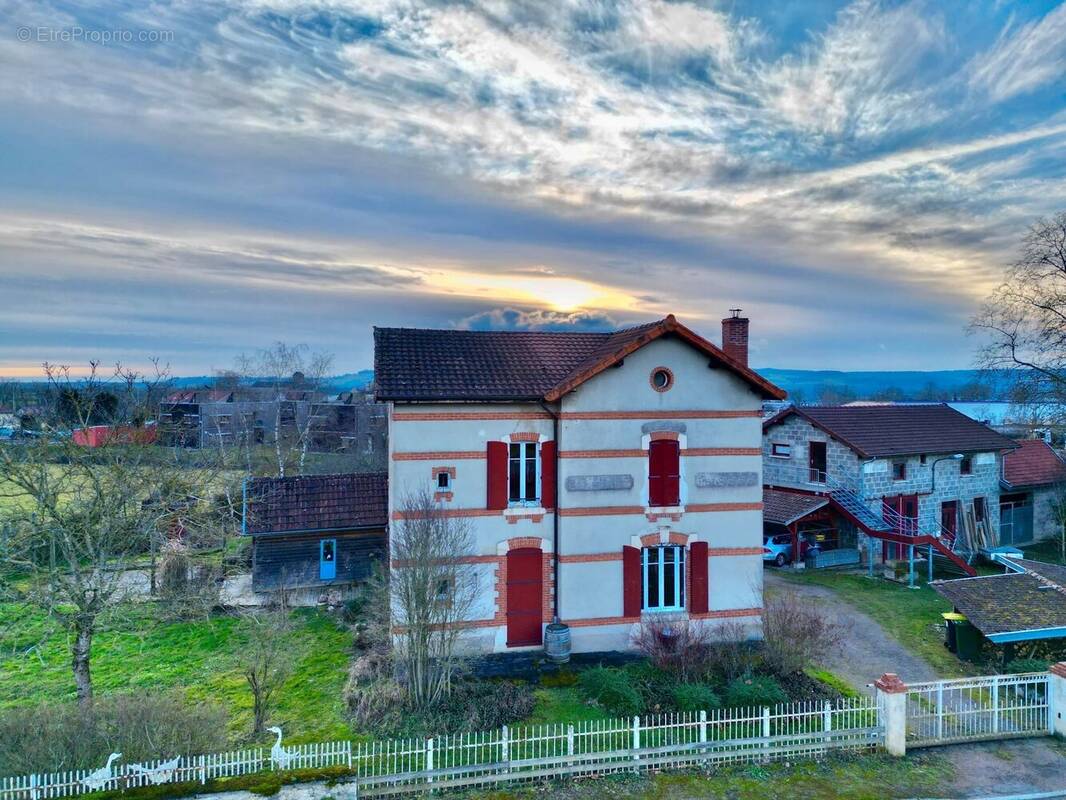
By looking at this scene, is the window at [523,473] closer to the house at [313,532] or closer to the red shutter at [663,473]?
the red shutter at [663,473]

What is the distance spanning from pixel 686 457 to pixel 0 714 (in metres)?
15.9

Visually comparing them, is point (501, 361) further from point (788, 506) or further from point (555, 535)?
point (788, 506)

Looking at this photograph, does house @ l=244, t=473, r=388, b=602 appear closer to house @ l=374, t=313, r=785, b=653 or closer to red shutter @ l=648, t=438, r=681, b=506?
house @ l=374, t=313, r=785, b=653

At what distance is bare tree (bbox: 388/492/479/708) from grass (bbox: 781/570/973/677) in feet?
42.7

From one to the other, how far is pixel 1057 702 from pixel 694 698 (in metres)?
7.73

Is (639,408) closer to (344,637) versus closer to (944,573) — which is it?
(344,637)

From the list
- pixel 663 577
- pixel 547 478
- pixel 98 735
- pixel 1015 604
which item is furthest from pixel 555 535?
pixel 1015 604

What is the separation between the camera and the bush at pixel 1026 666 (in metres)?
14.8

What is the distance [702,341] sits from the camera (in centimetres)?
1647

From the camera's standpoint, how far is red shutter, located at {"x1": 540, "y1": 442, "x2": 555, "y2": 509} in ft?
53.9

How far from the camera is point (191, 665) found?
16.1 meters

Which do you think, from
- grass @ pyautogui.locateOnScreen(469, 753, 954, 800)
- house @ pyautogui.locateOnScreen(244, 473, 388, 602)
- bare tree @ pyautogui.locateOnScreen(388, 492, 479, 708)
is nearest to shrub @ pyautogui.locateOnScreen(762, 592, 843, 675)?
grass @ pyautogui.locateOnScreen(469, 753, 954, 800)

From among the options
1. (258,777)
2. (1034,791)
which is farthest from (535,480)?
(1034,791)

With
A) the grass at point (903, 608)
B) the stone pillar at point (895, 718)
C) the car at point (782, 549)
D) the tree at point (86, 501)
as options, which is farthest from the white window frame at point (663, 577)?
the tree at point (86, 501)
